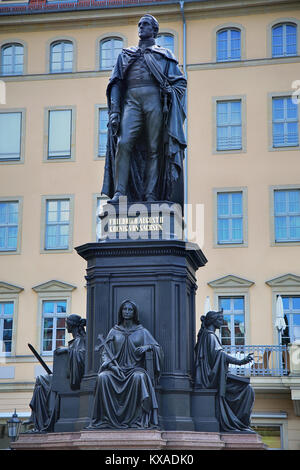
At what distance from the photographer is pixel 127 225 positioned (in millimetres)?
11383

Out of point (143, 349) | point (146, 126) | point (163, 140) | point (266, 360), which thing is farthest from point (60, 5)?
point (143, 349)

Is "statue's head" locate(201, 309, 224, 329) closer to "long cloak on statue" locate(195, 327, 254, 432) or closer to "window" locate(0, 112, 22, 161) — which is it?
"long cloak on statue" locate(195, 327, 254, 432)

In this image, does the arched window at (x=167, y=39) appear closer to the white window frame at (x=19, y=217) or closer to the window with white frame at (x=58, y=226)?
the window with white frame at (x=58, y=226)

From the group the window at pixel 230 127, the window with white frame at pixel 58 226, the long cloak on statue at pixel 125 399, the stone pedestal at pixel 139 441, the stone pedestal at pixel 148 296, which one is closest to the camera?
the stone pedestal at pixel 139 441

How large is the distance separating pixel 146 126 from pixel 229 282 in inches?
774

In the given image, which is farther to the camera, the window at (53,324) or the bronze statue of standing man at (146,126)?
the window at (53,324)

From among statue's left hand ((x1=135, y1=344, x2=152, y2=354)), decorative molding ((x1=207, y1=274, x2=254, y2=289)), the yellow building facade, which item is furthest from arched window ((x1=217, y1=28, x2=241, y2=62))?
statue's left hand ((x1=135, y1=344, x2=152, y2=354))

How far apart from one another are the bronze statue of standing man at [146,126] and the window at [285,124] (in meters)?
20.5

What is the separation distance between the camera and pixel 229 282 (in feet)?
102

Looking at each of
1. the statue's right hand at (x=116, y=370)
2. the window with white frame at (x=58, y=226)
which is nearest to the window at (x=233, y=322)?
the window with white frame at (x=58, y=226)

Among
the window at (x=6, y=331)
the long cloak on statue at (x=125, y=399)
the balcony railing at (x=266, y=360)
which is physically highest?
the window at (x=6, y=331)

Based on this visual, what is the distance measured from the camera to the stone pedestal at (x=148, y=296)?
1075 centimetres

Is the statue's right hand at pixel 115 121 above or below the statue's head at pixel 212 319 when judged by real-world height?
above

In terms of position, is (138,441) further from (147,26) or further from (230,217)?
(230,217)
